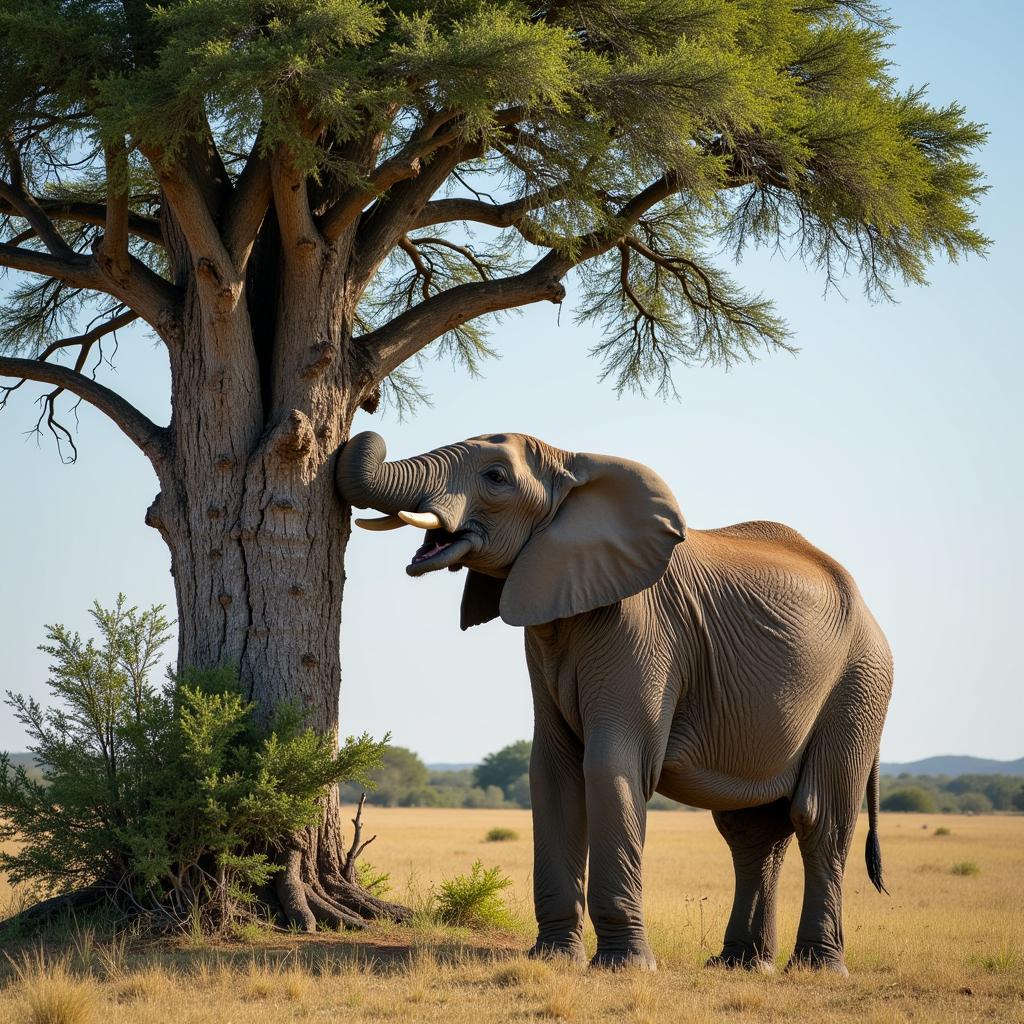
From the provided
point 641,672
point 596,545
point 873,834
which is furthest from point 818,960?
point 596,545

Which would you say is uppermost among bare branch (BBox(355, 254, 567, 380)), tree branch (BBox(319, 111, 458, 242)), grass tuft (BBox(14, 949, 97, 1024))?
tree branch (BBox(319, 111, 458, 242))

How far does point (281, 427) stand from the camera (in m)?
10.3

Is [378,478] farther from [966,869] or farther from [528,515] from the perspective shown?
[966,869]

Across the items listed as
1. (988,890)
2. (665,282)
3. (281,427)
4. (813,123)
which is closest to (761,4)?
(813,123)

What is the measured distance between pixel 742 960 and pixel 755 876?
2.09 ft

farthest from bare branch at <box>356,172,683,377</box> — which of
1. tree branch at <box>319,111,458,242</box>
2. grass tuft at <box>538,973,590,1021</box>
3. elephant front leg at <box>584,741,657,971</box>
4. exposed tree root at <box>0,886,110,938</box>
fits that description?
grass tuft at <box>538,973,590,1021</box>

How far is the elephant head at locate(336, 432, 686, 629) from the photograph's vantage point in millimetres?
9594

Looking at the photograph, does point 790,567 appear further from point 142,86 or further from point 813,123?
point 142,86

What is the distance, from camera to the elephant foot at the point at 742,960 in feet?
34.7

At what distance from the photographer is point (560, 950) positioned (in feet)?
31.1

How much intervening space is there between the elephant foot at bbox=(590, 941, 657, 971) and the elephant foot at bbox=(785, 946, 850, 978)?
1.61 m

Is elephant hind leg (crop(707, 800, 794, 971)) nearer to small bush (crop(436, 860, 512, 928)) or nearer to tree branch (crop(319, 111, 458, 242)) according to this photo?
small bush (crop(436, 860, 512, 928))

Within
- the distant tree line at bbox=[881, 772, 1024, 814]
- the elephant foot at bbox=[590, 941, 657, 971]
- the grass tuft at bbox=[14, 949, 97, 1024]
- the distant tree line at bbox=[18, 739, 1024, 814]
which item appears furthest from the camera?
the distant tree line at bbox=[18, 739, 1024, 814]

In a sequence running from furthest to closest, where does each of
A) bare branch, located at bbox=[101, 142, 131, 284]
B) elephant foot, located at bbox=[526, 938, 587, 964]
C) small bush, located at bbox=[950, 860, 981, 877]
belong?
small bush, located at bbox=[950, 860, 981, 877], bare branch, located at bbox=[101, 142, 131, 284], elephant foot, located at bbox=[526, 938, 587, 964]
